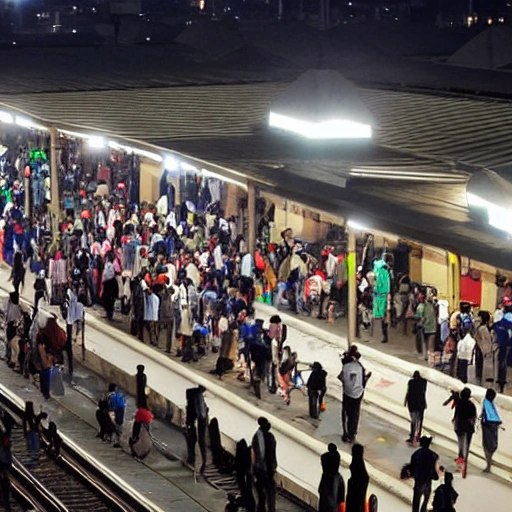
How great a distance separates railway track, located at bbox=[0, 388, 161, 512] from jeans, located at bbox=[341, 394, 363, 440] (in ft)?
6.63

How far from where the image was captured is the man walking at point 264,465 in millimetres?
12844

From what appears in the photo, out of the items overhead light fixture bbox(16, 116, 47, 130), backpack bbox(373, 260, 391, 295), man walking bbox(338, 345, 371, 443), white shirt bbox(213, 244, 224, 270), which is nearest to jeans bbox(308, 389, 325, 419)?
man walking bbox(338, 345, 371, 443)

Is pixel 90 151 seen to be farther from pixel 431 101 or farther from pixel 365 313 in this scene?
pixel 365 313

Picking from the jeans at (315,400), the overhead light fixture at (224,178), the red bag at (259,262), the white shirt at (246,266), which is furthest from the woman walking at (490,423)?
the red bag at (259,262)

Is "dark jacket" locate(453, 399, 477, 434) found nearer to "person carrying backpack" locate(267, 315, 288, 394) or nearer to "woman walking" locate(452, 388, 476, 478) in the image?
"woman walking" locate(452, 388, 476, 478)

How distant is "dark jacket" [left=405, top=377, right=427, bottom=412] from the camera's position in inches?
535

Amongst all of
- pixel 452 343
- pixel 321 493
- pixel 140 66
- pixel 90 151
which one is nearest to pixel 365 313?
pixel 452 343

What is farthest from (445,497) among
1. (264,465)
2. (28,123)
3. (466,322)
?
(28,123)

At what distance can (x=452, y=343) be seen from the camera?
14633mm

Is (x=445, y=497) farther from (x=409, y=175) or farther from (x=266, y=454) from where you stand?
(x=409, y=175)

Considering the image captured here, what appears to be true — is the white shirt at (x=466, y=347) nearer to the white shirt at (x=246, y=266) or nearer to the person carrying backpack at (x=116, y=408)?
the person carrying backpack at (x=116, y=408)

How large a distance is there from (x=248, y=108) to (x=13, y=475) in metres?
11.4

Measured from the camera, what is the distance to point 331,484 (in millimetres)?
12055

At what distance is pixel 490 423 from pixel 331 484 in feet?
5.34
